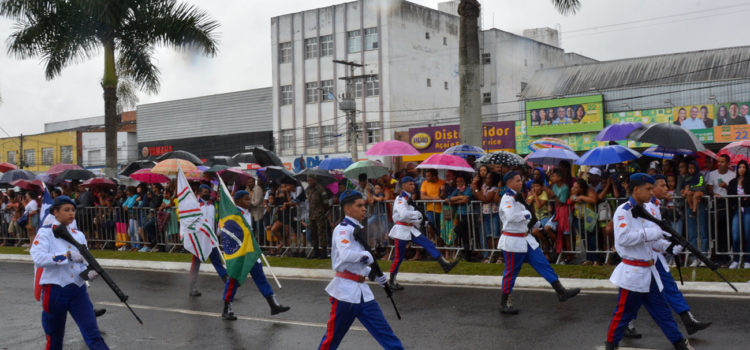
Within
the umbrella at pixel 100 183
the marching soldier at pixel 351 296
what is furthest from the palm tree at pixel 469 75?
the umbrella at pixel 100 183

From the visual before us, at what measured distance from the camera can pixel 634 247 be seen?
22.6 ft

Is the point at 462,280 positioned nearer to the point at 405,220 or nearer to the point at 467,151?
the point at 405,220

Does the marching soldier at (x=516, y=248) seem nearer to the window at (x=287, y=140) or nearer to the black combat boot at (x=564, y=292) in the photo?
the black combat boot at (x=564, y=292)

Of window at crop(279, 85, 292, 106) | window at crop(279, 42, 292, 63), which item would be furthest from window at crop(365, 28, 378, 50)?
window at crop(279, 85, 292, 106)

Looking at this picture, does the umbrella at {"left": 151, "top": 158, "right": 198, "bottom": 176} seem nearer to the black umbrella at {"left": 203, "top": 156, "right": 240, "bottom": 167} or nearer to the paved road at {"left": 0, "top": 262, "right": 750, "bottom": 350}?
the black umbrella at {"left": 203, "top": 156, "right": 240, "bottom": 167}

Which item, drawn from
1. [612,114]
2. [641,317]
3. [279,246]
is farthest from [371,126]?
[641,317]

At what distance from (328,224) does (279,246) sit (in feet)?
5.46

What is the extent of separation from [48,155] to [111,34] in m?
49.3

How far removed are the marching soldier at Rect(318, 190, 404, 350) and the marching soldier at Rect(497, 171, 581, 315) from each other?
129 inches

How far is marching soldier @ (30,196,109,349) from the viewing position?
6863 mm

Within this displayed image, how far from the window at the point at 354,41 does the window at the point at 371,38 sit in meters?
0.55

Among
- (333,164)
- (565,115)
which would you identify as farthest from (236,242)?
(565,115)

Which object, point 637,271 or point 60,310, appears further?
point 60,310

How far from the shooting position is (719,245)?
38.3ft
